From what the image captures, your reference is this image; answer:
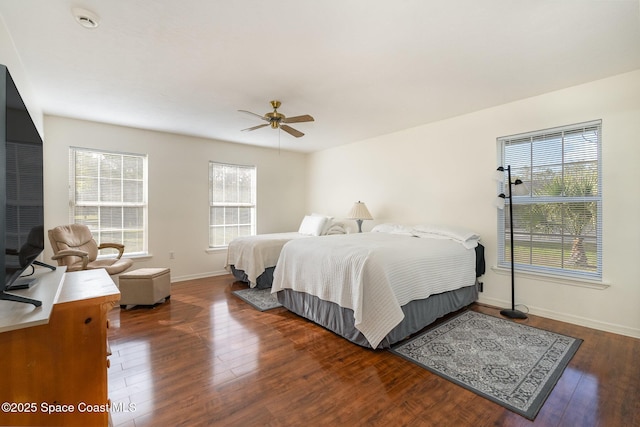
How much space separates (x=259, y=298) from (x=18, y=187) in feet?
9.16

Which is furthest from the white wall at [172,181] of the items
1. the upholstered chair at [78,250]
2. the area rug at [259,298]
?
the area rug at [259,298]

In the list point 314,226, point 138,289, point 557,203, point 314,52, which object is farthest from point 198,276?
point 557,203

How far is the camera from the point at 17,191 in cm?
141

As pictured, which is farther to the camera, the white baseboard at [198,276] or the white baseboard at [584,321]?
the white baseboard at [198,276]

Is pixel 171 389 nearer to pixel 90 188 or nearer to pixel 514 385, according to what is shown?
pixel 514 385

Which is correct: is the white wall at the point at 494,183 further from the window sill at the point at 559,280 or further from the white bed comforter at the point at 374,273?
the white bed comforter at the point at 374,273

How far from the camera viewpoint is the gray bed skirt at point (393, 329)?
250 centimetres

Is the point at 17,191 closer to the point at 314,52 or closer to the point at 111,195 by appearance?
the point at 314,52

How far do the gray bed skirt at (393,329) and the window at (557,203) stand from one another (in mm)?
806

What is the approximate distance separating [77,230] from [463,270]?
4787mm

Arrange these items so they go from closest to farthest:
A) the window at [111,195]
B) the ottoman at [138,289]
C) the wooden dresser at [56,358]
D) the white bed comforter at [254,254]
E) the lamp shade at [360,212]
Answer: the wooden dresser at [56,358] < the ottoman at [138,289] < the window at [111,195] < the white bed comforter at [254,254] < the lamp shade at [360,212]

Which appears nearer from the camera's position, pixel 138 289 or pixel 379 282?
pixel 379 282

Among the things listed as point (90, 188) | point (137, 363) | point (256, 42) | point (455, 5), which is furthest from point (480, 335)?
point (90, 188)

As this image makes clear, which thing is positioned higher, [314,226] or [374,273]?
[314,226]
